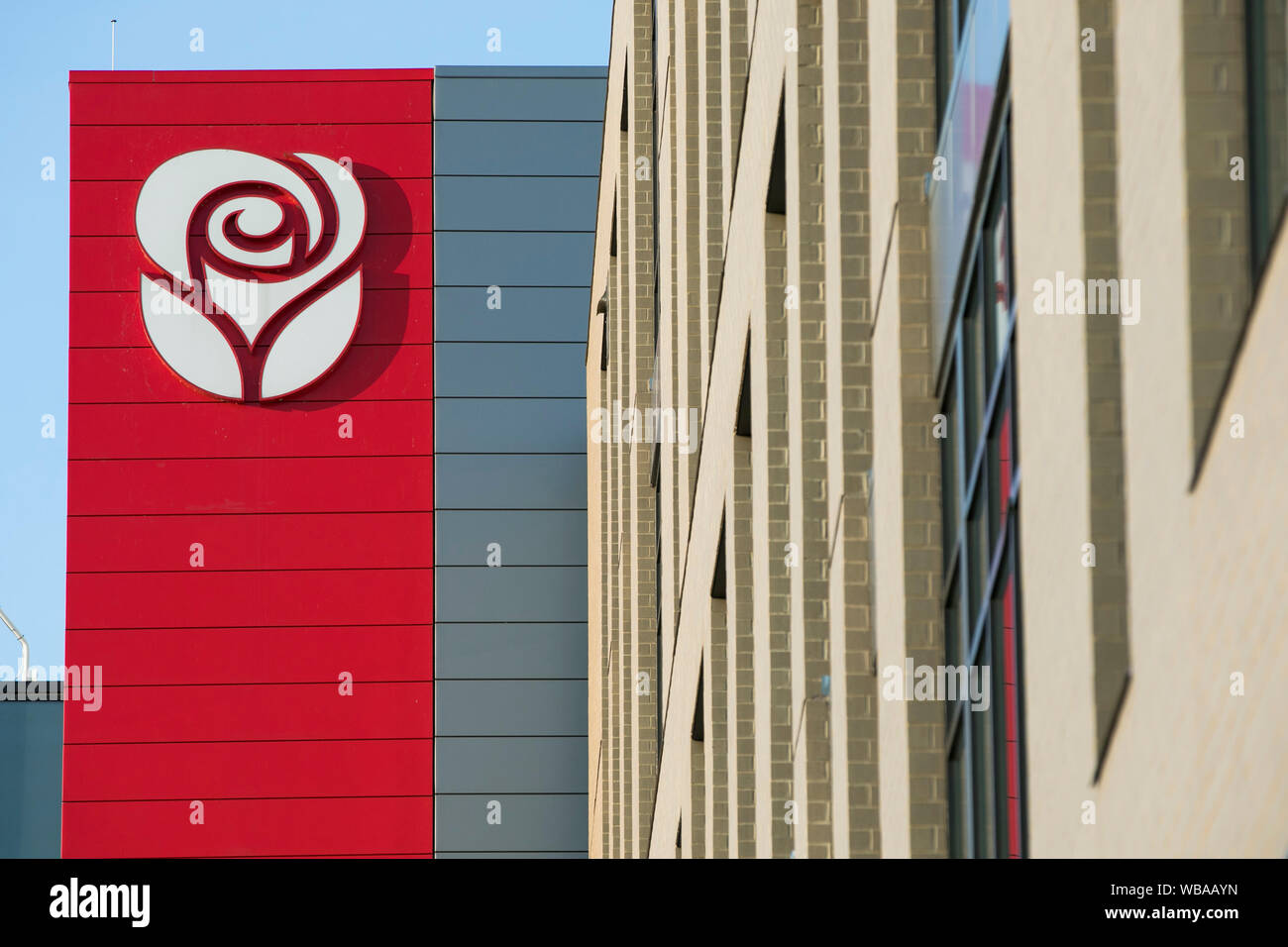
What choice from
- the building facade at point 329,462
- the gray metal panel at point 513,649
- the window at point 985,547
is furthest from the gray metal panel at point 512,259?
the window at point 985,547

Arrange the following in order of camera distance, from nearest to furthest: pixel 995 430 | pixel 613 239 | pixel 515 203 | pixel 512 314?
pixel 995 430 → pixel 613 239 → pixel 512 314 → pixel 515 203

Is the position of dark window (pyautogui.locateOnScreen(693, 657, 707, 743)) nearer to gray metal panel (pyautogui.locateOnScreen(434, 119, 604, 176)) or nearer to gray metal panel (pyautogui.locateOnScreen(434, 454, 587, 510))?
gray metal panel (pyautogui.locateOnScreen(434, 454, 587, 510))

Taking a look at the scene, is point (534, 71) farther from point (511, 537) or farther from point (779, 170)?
point (779, 170)

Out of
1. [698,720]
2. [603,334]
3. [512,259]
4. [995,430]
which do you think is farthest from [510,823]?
[995,430]

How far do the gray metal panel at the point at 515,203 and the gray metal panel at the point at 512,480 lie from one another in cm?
446

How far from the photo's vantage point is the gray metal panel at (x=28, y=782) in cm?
4281

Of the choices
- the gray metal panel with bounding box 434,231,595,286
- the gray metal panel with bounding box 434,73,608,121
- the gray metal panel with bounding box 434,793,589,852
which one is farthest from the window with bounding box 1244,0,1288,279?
the gray metal panel with bounding box 434,73,608,121

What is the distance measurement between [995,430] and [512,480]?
3209 centimetres

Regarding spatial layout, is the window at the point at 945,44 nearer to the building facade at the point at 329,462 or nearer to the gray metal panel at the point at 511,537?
the building facade at the point at 329,462

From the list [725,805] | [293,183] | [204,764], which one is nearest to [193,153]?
[293,183]

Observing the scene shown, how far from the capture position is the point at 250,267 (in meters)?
39.4

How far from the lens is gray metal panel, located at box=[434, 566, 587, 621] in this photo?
38656mm

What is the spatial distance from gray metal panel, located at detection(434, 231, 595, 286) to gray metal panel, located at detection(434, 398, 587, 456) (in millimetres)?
2321
